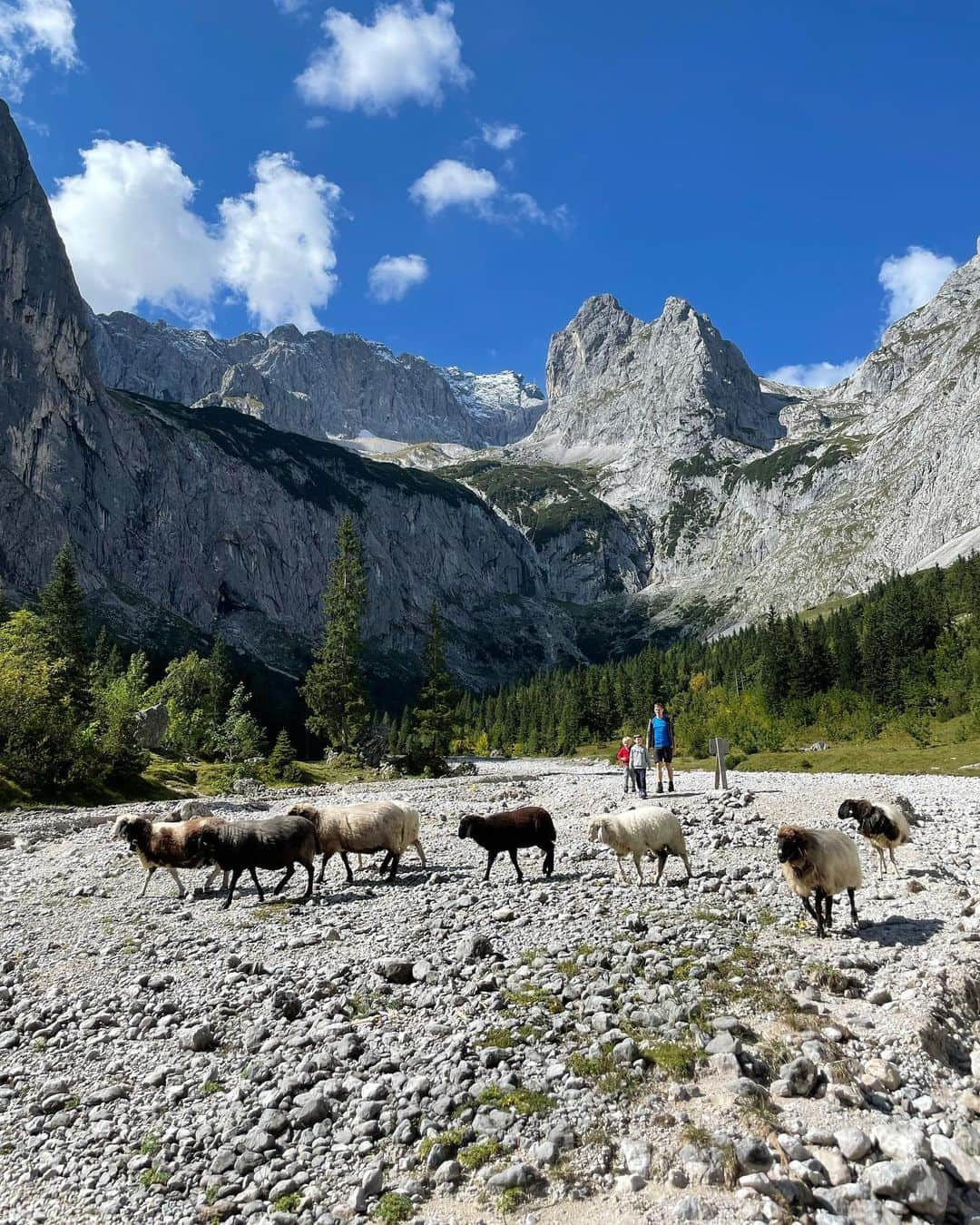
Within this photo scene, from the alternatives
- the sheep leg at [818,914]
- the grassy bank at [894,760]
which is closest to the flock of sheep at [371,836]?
the sheep leg at [818,914]

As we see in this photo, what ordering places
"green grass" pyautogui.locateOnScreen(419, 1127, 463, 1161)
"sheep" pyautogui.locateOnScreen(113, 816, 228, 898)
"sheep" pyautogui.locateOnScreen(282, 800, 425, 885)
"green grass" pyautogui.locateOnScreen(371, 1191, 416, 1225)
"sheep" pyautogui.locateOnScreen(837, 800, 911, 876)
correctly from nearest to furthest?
"green grass" pyautogui.locateOnScreen(371, 1191, 416, 1225)
"green grass" pyautogui.locateOnScreen(419, 1127, 463, 1161)
"sheep" pyautogui.locateOnScreen(837, 800, 911, 876)
"sheep" pyautogui.locateOnScreen(282, 800, 425, 885)
"sheep" pyautogui.locateOnScreen(113, 816, 228, 898)

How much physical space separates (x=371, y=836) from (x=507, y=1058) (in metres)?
10.8

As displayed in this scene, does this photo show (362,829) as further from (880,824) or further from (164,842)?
(880,824)

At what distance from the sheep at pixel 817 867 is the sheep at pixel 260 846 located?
37.3ft

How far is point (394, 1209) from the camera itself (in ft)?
22.7

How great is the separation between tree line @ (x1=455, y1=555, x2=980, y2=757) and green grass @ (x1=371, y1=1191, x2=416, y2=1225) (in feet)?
208

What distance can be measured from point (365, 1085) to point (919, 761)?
57.3m

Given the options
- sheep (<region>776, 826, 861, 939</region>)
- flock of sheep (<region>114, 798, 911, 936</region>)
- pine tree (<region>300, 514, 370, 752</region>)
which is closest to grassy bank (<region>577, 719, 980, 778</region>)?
pine tree (<region>300, 514, 370, 752</region>)

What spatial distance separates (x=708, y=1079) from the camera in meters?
8.62

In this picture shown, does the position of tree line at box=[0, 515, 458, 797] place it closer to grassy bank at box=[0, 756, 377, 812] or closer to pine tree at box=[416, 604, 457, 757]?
pine tree at box=[416, 604, 457, 757]

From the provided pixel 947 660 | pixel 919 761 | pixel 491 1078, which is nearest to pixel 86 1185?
pixel 491 1078

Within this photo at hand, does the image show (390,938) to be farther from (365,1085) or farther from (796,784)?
(796,784)

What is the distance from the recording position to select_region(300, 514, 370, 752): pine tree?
6975 centimetres

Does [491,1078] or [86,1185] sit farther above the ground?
[491,1078]
